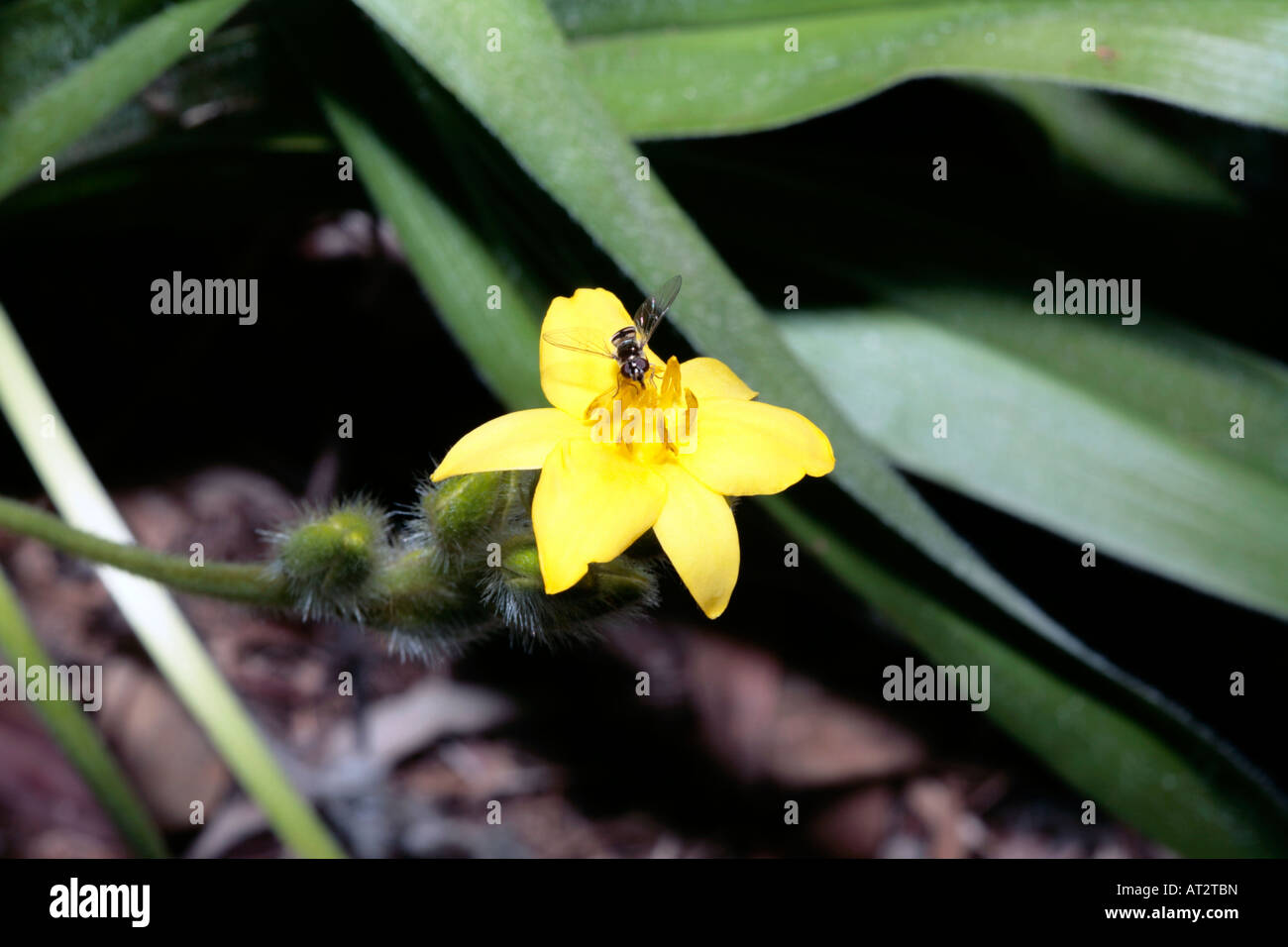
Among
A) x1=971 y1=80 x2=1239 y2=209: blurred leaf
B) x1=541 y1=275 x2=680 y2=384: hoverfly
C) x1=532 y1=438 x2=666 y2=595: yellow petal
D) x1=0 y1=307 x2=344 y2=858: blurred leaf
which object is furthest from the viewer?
x1=971 y1=80 x2=1239 y2=209: blurred leaf

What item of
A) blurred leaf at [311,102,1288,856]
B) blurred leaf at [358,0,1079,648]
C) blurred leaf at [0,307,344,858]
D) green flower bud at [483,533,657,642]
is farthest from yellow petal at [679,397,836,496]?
blurred leaf at [0,307,344,858]

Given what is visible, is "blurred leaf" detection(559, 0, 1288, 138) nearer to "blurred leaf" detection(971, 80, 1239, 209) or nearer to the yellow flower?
"blurred leaf" detection(971, 80, 1239, 209)

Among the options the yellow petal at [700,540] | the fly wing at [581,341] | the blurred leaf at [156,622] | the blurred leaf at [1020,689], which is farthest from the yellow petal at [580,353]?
the blurred leaf at [156,622]

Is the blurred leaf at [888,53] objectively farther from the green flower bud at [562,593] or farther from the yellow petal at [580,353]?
the green flower bud at [562,593]

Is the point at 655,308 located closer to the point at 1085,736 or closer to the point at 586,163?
the point at 586,163

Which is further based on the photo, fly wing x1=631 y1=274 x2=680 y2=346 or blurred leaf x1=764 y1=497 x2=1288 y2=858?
blurred leaf x1=764 y1=497 x2=1288 y2=858
